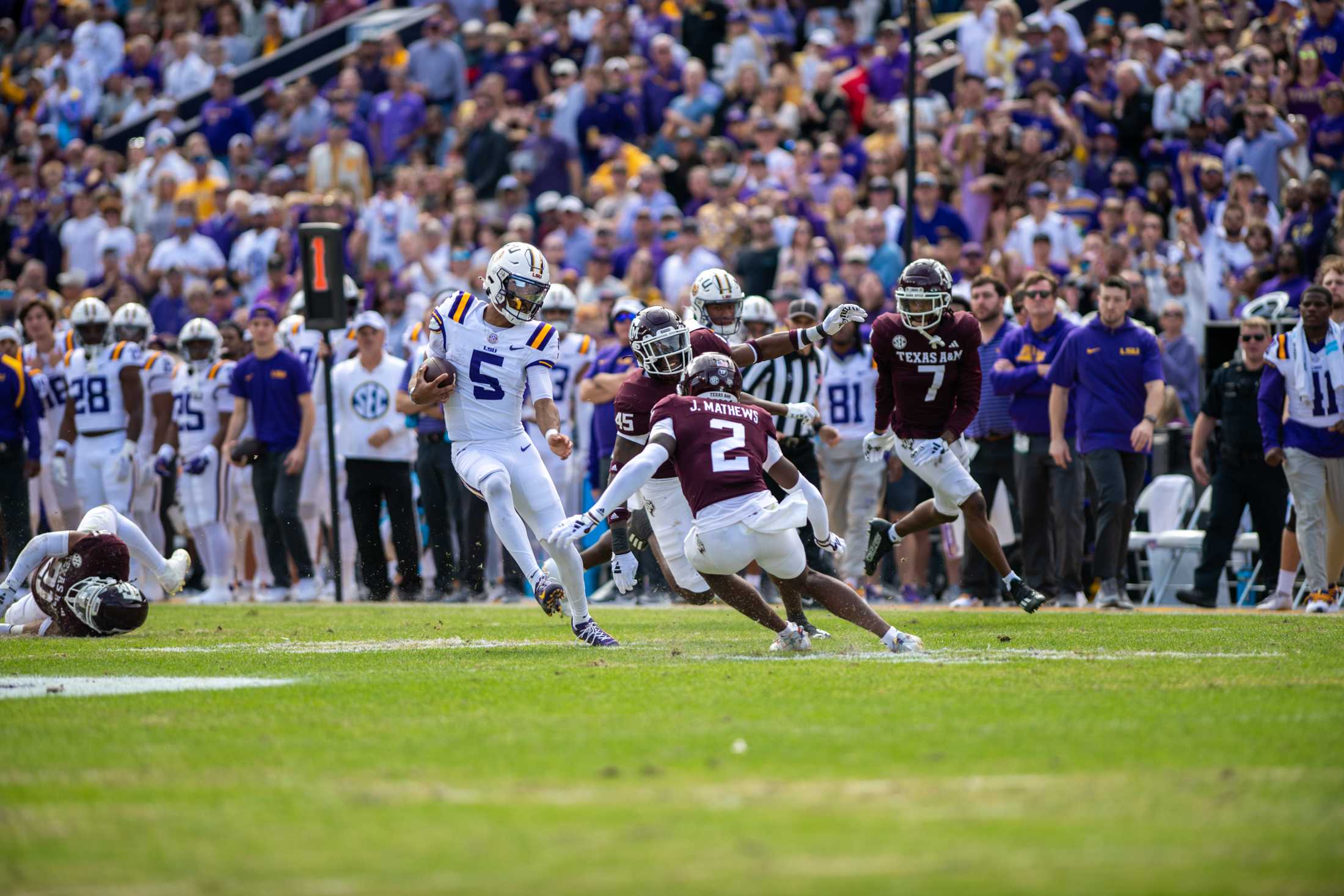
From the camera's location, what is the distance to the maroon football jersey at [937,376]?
36.3 ft

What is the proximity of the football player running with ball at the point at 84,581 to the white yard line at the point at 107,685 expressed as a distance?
204cm

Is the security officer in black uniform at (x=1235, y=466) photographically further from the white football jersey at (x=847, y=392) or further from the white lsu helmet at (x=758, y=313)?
the white lsu helmet at (x=758, y=313)

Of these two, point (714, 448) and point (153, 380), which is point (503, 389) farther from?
point (153, 380)

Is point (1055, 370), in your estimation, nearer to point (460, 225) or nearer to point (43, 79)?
point (460, 225)

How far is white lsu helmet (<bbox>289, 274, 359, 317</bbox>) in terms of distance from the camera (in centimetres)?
1528

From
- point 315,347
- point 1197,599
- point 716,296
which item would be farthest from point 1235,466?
point 315,347

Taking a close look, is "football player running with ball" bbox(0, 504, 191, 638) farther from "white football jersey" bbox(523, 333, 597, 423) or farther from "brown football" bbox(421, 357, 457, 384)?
"white football jersey" bbox(523, 333, 597, 423)

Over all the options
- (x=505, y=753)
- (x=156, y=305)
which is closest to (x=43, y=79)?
(x=156, y=305)

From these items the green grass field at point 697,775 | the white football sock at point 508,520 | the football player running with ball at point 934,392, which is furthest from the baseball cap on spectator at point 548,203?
the green grass field at point 697,775

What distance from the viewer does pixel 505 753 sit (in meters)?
5.82

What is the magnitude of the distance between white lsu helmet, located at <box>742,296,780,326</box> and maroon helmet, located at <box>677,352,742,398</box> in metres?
4.74

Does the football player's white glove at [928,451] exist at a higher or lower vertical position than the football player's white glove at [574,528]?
higher

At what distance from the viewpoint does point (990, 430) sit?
13.6 meters

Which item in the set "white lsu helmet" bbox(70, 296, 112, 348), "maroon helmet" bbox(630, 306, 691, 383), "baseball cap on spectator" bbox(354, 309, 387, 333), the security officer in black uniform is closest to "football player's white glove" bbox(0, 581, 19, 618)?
"maroon helmet" bbox(630, 306, 691, 383)
